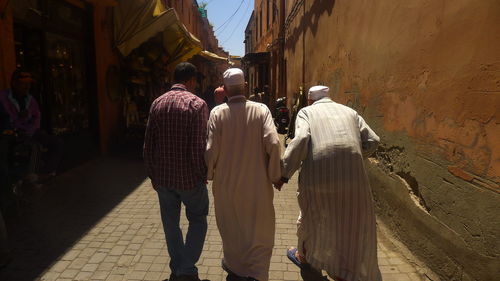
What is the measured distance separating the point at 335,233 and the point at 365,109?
2.41 m

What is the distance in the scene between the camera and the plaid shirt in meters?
2.80

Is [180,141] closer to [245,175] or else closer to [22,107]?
[245,175]

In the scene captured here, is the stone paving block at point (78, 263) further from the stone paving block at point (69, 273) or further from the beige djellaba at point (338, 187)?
the beige djellaba at point (338, 187)

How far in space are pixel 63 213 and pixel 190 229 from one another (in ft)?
7.70

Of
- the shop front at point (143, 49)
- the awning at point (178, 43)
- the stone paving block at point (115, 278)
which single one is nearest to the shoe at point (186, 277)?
the stone paving block at point (115, 278)

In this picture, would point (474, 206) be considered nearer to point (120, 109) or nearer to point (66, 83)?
point (66, 83)

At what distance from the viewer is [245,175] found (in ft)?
9.07

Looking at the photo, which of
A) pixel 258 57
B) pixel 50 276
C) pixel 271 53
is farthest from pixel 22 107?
pixel 258 57

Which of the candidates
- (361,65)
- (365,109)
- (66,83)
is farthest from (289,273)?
(66,83)

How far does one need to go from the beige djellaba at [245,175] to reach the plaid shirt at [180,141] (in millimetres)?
85

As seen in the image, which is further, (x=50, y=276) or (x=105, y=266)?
(x=105, y=266)

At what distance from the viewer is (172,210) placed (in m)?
2.98

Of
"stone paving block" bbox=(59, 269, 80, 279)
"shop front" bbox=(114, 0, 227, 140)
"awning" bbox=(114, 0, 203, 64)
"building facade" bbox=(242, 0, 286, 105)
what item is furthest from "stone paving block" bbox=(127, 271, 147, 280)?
"building facade" bbox=(242, 0, 286, 105)

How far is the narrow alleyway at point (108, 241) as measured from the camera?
3.18 meters
